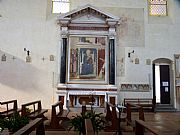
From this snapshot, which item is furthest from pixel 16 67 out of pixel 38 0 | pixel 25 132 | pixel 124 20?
pixel 25 132

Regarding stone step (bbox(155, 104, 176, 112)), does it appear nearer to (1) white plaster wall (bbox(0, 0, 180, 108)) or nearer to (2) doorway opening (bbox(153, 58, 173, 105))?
(2) doorway opening (bbox(153, 58, 173, 105))

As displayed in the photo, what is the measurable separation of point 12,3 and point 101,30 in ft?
16.4

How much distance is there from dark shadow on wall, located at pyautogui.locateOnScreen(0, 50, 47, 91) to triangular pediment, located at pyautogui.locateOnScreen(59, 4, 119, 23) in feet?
10.00

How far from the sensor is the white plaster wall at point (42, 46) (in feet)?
40.4

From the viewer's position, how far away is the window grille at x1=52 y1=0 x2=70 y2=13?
1317 centimetres

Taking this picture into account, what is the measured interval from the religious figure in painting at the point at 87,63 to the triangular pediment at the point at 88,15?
167 centimetres

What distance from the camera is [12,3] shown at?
42.0ft

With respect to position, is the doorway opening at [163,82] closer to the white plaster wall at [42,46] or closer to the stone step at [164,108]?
the stone step at [164,108]

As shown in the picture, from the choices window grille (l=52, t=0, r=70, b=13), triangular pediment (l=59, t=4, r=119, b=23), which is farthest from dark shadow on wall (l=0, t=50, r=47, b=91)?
window grille (l=52, t=0, r=70, b=13)

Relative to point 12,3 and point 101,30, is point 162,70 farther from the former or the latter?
point 12,3

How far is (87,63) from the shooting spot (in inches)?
488

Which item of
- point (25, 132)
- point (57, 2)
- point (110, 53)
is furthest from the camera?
point (57, 2)

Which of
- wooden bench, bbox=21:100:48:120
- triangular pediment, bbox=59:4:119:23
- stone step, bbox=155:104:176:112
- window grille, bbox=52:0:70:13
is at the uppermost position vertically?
window grille, bbox=52:0:70:13

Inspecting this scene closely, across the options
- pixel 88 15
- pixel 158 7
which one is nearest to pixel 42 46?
pixel 88 15
